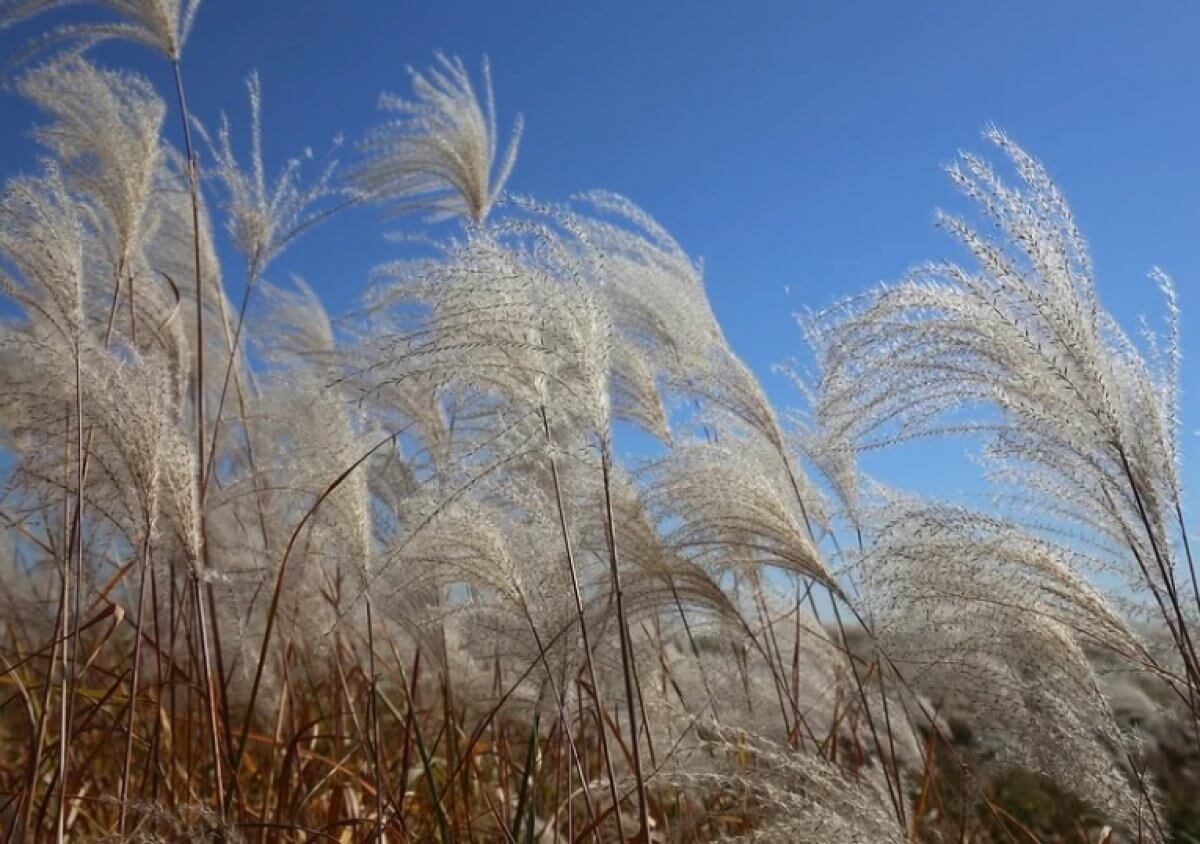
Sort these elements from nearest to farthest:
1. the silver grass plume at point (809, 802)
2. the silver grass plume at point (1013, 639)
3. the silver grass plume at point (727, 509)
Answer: the silver grass plume at point (809, 802), the silver grass plume at point (1013, 639), the silver grass plume at point (727, 509)

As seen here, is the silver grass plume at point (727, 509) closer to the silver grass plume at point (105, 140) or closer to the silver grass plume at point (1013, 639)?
the silver grass plume at point (1013, 639)

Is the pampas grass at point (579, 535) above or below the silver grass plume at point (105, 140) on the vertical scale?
below

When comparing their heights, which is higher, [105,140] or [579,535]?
[105,140]

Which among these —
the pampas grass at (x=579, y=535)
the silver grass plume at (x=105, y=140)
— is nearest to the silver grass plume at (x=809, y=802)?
the pampas grass at (x=579, y=535)

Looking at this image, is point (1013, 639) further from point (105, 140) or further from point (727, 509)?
point (105, 140)

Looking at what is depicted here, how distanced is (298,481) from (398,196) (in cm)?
191

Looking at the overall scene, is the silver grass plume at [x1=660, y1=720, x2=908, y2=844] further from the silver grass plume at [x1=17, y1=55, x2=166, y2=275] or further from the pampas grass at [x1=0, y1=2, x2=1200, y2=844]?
the silver grass plume at [x1=17, y1=55, x2=166, y2=275]

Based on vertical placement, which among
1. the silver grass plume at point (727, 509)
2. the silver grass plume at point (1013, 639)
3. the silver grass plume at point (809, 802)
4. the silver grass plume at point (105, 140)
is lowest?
the silver grass plume at point (809, 802)

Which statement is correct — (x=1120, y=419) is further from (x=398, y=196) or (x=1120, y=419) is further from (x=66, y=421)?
(x=398, y=196)

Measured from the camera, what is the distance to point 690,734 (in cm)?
231

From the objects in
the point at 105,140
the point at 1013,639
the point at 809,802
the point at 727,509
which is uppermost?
the point at 105,140

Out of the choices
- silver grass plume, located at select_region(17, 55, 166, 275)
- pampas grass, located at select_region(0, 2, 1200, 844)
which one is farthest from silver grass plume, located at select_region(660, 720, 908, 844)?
silver grass plume, located at select_region(17, 55, 166, 275)

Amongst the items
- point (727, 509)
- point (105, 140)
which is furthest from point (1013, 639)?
point (105, 140)

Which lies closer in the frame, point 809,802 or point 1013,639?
point 809,802
